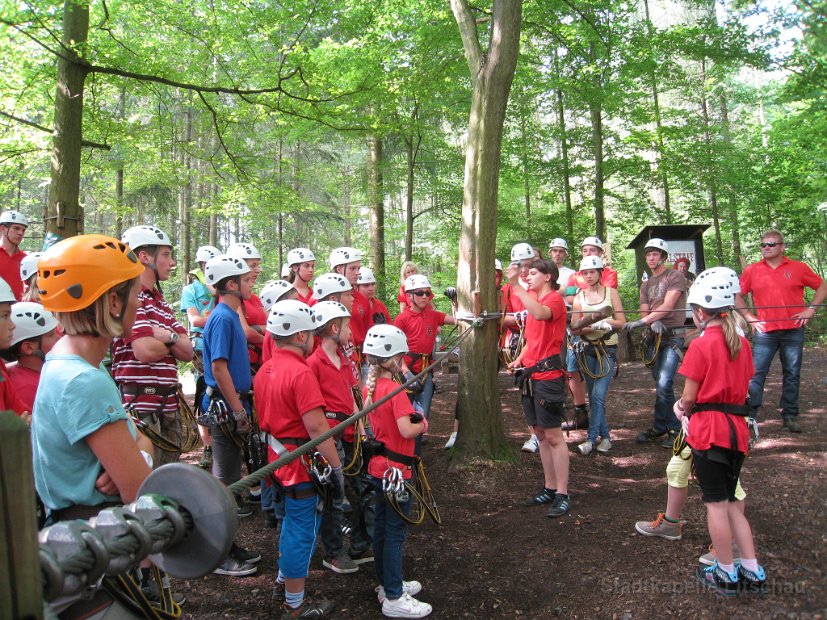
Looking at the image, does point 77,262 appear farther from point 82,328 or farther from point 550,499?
point 550,499

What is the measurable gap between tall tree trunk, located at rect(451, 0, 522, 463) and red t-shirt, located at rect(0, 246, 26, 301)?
16.6 feet

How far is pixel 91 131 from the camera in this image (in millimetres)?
9477

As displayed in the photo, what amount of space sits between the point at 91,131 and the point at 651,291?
30.6ft

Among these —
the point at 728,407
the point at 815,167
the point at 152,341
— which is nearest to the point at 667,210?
the point at 815,167

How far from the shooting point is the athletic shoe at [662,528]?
13.9 ft

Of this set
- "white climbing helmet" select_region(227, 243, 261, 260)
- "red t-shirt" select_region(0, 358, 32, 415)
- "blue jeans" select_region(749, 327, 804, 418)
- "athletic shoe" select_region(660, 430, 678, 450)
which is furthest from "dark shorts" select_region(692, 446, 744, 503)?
"white climbing helmet" select_region(227, 243, 261, 260)

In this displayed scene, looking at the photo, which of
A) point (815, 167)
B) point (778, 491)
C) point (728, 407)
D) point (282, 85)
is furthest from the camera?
point (815, 167)

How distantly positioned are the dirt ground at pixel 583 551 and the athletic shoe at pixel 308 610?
0.10m

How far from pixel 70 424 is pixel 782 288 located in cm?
758

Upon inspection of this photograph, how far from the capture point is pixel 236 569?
4.10 m

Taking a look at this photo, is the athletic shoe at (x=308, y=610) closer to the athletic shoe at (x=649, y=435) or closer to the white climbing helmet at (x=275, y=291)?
the white climbing helmet at (x=275, y=291)

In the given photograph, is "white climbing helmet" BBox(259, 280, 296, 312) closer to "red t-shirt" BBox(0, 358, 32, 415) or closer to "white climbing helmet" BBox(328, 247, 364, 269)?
"white climbing helmet" BBox(328, 247, 364, 269)

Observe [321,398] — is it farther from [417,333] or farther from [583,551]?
[417,333]

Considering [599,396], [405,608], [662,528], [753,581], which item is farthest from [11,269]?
[753,581]
